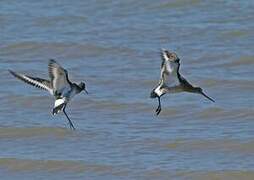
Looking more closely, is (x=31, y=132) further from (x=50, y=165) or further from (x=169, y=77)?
(x=169, y=77)

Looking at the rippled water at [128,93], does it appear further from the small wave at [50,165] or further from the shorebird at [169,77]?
the shorebird at [169,77]

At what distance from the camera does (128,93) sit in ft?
45.0

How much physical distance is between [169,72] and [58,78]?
105 centimetres

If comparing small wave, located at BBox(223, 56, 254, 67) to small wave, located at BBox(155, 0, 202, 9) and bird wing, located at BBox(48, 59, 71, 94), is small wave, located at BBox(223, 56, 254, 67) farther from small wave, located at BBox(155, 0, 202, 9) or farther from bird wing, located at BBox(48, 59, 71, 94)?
bird wing, located at BBox(48, 59, 71, 94)

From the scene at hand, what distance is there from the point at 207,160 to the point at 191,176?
1.72 feet

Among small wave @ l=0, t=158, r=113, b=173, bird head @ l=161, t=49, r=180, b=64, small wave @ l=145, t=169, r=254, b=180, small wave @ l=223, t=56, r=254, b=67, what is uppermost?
bird head @ l=161, t=49, r=180, b=64

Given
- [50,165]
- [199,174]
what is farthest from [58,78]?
[199,174]

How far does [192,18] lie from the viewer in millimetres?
17203

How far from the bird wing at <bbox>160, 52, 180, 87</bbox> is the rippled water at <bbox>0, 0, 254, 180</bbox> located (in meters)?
0.97

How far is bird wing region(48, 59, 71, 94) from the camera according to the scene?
383 inches

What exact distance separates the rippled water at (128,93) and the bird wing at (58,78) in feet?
3.57

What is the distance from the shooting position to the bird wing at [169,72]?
9.75 meters

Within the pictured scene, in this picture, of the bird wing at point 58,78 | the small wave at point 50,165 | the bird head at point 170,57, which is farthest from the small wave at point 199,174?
the bird head at point 170,57

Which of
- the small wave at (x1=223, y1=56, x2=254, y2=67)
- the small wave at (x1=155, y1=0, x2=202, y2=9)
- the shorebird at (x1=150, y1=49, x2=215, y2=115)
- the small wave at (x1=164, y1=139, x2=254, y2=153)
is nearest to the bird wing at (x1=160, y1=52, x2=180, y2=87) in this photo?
the shorebird at (x1=150, y1=49, x2=215, y2=115)
